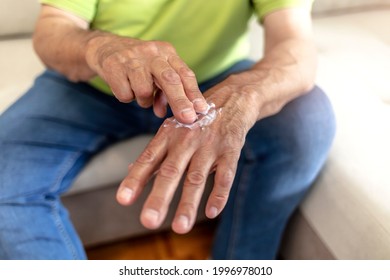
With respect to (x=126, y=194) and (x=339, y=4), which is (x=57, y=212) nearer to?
(x=126, y=194)

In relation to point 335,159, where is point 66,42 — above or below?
above

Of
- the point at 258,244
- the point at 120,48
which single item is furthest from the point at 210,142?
the point at 258,244

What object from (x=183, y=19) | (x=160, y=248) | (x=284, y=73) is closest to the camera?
(x=284, y=73)

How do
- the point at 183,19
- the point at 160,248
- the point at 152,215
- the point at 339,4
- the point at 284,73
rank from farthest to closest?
1. the point at 339,4
2. the point at 160,248
3. the point at 183,19
4. the point at 284,73
5. the point at 152,215

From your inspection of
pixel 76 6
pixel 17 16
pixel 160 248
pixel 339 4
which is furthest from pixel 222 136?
pixel 339 4

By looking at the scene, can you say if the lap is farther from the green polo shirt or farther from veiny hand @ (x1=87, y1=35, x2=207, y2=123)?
veiny hand @ (x1=87, y1=35, x2=207, y2=123)
